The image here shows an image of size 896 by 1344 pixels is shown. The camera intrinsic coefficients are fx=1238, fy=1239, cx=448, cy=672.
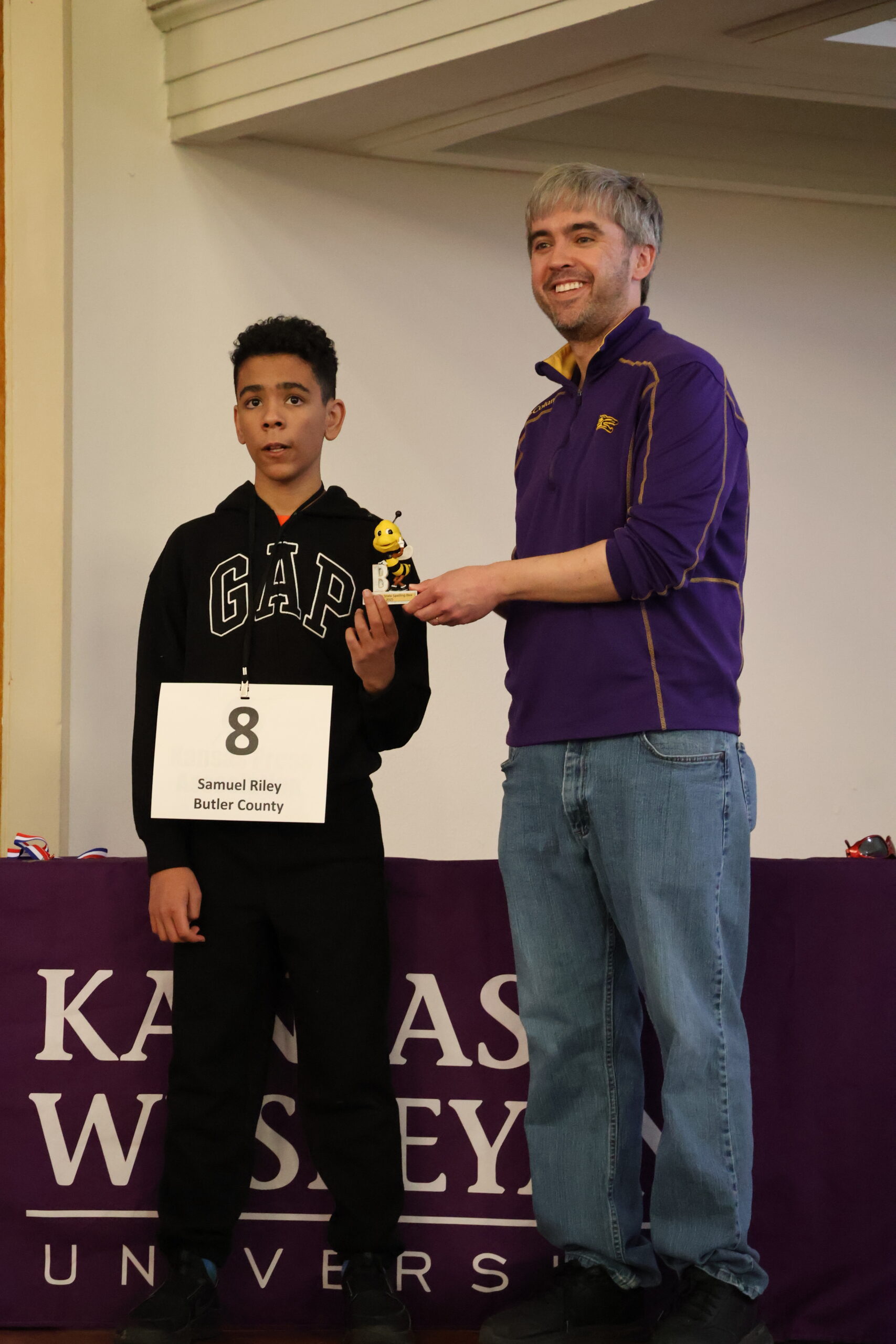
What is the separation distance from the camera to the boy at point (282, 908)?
1903 millimetres

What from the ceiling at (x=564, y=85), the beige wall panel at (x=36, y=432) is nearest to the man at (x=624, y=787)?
the ceiling at (x=564, y=85)

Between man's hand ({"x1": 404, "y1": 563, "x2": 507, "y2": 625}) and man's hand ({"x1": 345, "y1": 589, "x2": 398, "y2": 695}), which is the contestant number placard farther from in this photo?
man's hand ({"x1": 404, "y1": 563, "x2": 507, "y2": 625})

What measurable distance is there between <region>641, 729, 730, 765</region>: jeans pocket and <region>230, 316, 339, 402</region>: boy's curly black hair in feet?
2.82

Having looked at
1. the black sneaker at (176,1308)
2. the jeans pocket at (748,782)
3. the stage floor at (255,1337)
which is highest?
the jeans pocket at (748,782)

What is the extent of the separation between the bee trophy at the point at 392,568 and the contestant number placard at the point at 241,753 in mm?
185

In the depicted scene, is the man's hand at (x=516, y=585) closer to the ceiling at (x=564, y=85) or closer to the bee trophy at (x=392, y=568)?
the bee trophy at (x=392, y=568)

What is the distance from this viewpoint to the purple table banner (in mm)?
1935

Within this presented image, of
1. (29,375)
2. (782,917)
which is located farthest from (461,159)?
(782,917)

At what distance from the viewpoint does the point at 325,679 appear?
1.98 m

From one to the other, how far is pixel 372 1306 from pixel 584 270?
1564 millimetres

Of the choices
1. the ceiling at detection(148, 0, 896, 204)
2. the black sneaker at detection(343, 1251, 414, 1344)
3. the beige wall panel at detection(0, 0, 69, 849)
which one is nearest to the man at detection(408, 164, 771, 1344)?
the black sneaker at detection(343, 1251, 414, 1344)

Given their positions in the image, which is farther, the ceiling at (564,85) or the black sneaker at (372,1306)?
the ceiling at (564,85)

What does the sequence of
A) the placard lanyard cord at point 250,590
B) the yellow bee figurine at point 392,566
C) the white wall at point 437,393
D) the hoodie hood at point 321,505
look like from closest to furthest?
the yellow bee figurine at point 392,566 → the placard lanyard cord at point 250,590 → the hoodie hood at point 321,505 → the white wall at point 437,393

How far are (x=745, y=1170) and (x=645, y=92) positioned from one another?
3083mm
